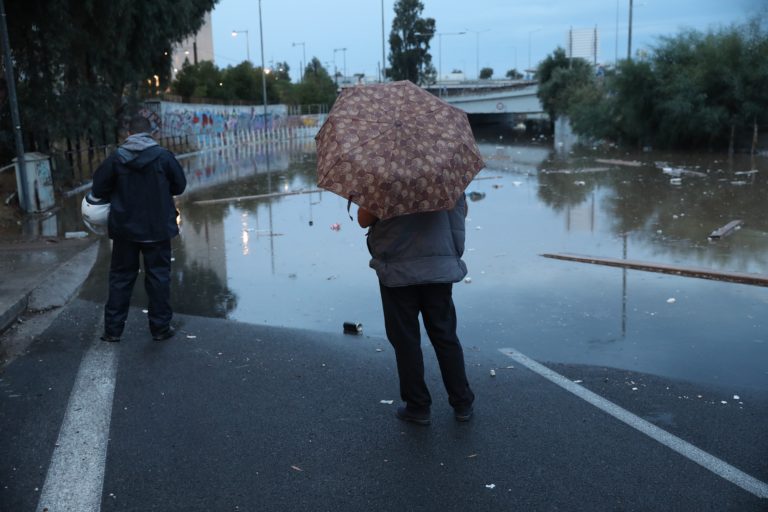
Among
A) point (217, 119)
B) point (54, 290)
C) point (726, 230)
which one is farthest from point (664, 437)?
point (217, 119)

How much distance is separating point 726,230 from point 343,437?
28.3ft

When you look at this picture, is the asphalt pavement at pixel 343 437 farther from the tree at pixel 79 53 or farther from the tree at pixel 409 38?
the tree at pixel 409 38

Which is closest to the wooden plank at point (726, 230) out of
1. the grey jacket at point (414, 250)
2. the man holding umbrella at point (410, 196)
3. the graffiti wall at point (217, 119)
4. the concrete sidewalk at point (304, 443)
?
the concrete sidewalk at point (304, 443)

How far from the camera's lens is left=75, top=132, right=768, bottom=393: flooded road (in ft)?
19.6

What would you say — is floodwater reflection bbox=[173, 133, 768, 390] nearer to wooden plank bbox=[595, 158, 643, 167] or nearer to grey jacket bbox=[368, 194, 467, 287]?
grey jacket bbox=[368, 194, 467, 287]

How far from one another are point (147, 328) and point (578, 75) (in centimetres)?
4726

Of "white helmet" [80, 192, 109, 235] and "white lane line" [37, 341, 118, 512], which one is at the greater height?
"white helmet" [80, 192, 109, 235]

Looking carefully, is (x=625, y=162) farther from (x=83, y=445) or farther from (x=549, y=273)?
(x=83, y=445)

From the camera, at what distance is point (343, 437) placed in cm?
408

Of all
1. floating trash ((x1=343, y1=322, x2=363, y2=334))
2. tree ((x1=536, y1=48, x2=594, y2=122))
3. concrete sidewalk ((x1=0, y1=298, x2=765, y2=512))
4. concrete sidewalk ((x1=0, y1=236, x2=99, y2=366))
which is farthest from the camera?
tree ((x1=536, y1=48, x2=594, y2=122))

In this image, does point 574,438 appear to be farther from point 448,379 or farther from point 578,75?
point 578,75

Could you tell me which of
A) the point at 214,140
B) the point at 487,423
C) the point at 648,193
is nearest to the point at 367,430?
the point at 487,423

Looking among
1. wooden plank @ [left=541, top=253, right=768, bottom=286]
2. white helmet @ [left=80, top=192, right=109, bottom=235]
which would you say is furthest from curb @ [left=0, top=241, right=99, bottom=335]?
wooden plank @ [left=541, top=253, right=768, bottom=286]

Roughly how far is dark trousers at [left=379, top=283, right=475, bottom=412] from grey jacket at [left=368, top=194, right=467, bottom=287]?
0.11 meters
